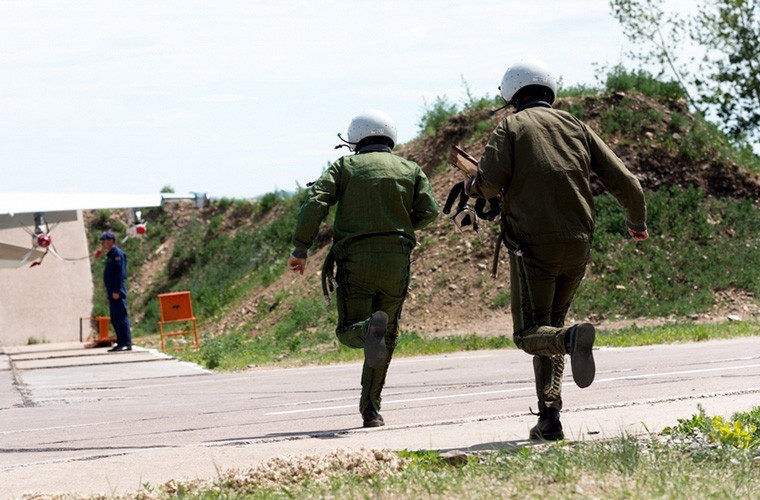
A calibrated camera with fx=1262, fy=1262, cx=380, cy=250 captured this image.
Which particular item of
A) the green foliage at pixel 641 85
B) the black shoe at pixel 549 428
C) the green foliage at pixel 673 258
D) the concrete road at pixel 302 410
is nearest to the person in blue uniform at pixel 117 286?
the concrete road at pixel 302 410

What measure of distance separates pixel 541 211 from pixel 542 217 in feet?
0.12

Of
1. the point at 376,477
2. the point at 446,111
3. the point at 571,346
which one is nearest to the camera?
the point at 376,477

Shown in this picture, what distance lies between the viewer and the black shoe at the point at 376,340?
26.4ft

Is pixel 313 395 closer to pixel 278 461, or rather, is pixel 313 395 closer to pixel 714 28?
pixel 278 461

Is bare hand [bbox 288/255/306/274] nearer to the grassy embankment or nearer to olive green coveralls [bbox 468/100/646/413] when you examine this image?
olive green coveralls [bbox 468/100/646/413]

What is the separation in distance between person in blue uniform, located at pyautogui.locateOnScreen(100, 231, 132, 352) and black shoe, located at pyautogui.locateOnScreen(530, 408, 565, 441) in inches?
701

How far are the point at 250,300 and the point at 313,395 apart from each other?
20.9m

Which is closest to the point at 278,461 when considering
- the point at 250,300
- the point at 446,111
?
the point at 250,300

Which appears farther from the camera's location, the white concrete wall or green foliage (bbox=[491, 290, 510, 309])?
the white concrete wall

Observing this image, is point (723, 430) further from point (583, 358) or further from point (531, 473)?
point (531, 473)

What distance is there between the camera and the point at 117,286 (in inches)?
955

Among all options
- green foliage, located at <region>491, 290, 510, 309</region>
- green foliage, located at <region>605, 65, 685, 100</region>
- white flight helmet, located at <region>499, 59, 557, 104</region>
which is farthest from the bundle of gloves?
green foliage, located at <region>605, 65, 685, 100</region>

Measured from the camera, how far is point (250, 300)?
3275 cm

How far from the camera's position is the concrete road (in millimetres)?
7043
